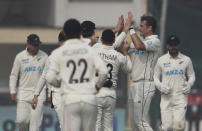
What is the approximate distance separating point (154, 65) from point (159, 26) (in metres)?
19.1

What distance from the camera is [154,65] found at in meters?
18.5

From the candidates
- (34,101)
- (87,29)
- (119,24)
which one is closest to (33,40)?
(34,101)

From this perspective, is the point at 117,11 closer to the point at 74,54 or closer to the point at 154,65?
Answer: the point at 154,65

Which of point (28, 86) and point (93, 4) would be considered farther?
point (93, 4)

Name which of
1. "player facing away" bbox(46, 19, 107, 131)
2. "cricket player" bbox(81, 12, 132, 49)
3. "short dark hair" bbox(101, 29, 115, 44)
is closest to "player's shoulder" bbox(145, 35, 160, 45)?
"cricket player" bbox(81, 12, 132, 49)

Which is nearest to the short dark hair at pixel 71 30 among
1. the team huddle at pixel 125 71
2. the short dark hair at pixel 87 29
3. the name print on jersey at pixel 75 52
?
the name print on jersey at pixel 75 52

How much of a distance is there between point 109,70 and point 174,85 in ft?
6.94

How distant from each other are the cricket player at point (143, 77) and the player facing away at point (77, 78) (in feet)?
11.7

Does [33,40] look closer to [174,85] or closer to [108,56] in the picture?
[108,56]

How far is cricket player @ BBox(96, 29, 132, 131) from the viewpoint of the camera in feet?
56.4

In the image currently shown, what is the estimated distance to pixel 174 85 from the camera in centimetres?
1888

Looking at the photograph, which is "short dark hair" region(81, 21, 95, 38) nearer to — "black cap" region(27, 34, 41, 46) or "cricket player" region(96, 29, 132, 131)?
"cricket player" region(96, 29, 132, 131)

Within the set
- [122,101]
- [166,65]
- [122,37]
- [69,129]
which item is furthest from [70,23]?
[122,101]

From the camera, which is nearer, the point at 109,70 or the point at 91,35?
the point at 109,70
